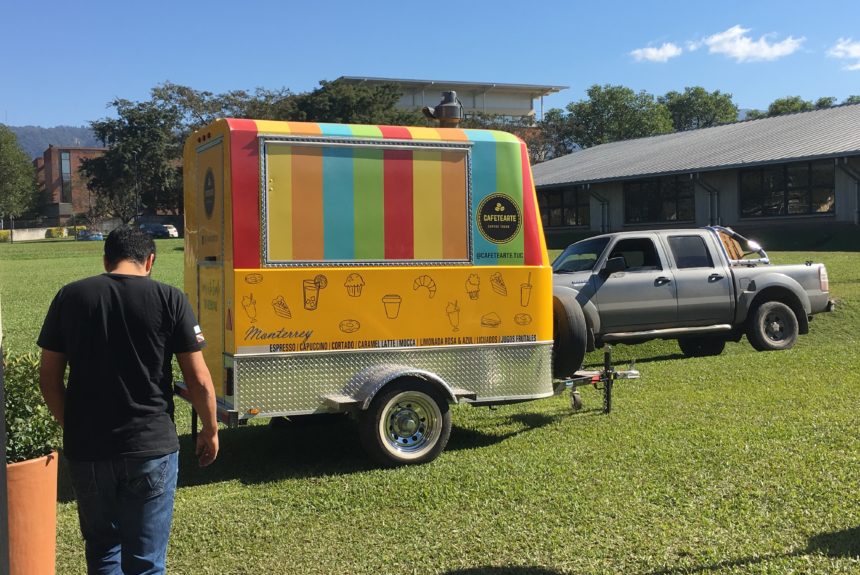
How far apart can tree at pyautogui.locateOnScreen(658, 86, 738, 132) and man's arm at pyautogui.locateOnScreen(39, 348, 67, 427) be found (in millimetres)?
108698

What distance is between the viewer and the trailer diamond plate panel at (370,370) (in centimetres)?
636

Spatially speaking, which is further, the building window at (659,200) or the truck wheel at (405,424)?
the building window at (659,200)

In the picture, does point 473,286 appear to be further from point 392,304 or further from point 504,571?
point 504,571

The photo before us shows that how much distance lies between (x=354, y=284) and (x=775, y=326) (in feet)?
27.2

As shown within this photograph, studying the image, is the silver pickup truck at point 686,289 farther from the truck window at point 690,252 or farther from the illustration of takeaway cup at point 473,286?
the illustration of takeaway cup at point 473,286

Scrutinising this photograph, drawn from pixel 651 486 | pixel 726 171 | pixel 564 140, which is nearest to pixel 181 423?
pixel 651 486

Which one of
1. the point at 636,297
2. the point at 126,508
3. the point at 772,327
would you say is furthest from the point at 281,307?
the point at 772,327

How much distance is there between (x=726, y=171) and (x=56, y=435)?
110 ft

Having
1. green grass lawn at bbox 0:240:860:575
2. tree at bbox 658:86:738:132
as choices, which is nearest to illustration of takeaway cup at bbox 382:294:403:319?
green grass lawn at bbox 0:240:860:575

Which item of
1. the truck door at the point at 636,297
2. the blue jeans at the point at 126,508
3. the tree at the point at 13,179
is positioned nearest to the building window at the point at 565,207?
the truck door at the point at 636,297

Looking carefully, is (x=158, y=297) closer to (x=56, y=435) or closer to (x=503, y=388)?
(x=56, y=435)

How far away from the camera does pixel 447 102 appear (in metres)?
7.77

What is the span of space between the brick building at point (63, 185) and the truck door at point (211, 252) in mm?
113281

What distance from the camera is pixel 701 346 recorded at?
42.8 ft
